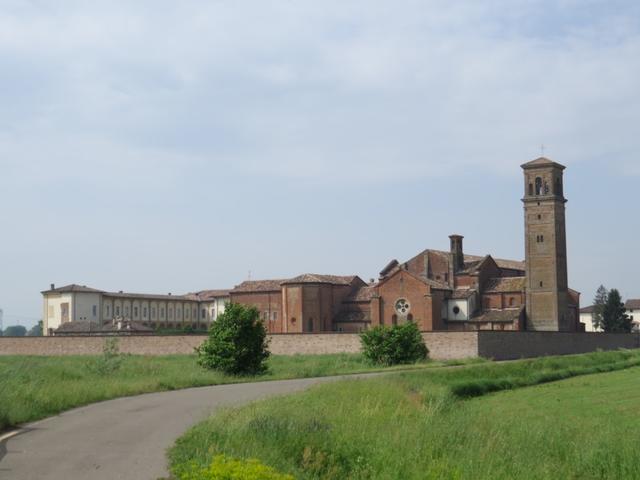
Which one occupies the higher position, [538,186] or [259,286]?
[538,186]

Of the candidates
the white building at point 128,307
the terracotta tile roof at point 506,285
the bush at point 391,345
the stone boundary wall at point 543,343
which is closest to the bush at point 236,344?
the bush at point 391,345

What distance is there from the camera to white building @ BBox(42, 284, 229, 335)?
96.3 metres

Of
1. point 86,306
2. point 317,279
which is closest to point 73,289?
point 86,306

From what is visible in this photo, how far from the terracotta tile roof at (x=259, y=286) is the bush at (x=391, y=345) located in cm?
3954

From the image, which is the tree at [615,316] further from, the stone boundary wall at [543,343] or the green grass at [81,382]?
the green grass at [81,382]

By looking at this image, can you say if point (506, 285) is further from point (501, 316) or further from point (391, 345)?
point (391, 345)

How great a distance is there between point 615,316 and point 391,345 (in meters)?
55.7

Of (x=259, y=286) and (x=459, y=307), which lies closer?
(x=459, y=307)

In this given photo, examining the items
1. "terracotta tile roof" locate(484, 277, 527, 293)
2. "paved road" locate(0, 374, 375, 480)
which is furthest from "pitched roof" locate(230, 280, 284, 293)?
"paved road" locate(0, 374, 375, 480)

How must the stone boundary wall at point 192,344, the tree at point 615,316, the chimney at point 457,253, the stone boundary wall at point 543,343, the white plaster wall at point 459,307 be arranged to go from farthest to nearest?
the tree at point 615,316, the chimney at point 457,253, the white plaster wall at point 459,307, the stone boundary wall at point 543,343, the stone boundary wall at point 192,344

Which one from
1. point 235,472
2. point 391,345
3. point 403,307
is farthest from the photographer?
point 403,307

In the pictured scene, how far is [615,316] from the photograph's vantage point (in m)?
90.4

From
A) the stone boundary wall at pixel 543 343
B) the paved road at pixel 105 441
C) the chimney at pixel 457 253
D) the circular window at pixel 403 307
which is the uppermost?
the chimney at pixel 457 253

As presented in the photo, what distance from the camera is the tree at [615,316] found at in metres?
90.0
